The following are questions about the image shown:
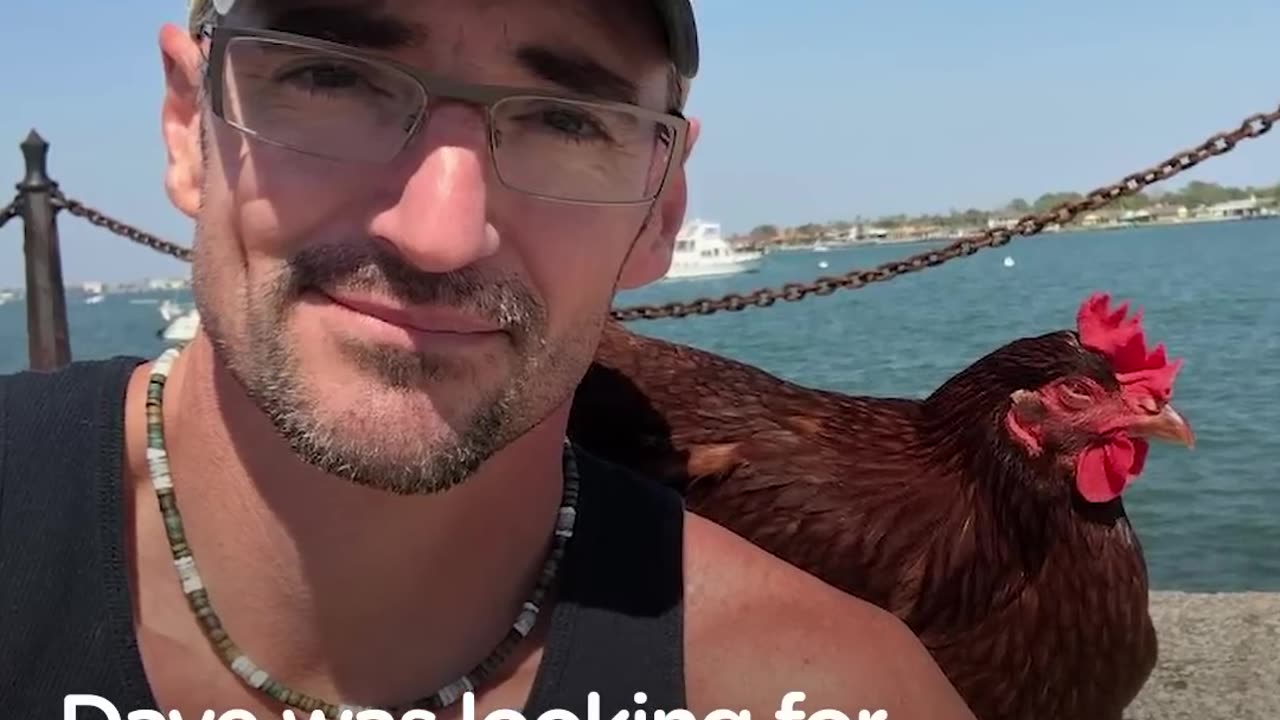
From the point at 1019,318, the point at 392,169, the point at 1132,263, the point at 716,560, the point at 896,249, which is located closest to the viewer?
the point at 392,169

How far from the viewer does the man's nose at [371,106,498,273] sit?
116 cm

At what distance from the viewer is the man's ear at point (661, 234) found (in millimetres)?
1494

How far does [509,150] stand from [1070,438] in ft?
6.36

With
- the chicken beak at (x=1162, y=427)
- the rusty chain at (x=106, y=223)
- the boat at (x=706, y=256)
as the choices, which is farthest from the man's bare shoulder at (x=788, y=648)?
the boat at (x=706, y=256)

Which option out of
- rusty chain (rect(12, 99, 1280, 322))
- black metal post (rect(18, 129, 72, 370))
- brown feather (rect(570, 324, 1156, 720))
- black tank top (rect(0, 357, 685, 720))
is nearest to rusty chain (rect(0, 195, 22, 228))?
black metal post (rect(18, 129, 72, 370))

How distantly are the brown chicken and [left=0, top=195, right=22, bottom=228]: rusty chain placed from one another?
3220mm

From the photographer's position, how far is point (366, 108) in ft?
3.90

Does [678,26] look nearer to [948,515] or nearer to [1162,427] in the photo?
[948,515]

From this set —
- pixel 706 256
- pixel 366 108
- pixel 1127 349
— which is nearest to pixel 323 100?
pixel 366 108

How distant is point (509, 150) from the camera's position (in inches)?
48.2

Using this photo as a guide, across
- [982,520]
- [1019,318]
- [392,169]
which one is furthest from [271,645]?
[1019,318]

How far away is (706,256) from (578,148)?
174 feet

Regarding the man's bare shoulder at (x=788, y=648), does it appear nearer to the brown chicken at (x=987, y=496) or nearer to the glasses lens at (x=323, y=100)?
the glasses lens at (x=323, y=100)

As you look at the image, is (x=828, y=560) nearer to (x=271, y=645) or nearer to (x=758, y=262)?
(x=271, y=645)
